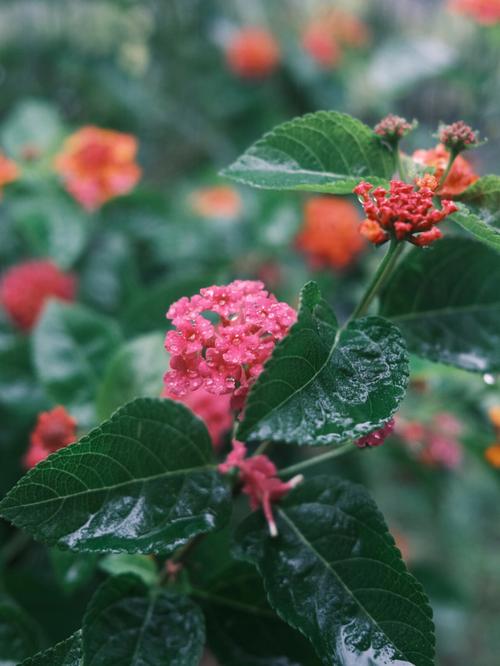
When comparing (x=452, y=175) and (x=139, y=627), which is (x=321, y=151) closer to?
(x=452, y=175)

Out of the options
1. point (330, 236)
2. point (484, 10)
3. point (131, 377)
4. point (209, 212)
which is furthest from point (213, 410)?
point (484, 10)

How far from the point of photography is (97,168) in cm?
116

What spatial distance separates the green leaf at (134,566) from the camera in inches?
25.7

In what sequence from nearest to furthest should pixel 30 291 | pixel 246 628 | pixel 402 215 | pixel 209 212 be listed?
pixel 402 215
pixel 246 628
pixel 30 291
pixel 209 212

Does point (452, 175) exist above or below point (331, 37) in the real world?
below

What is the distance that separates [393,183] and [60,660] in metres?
0.43

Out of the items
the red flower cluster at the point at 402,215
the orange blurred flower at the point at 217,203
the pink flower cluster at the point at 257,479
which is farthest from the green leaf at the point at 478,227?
the orange blurred flower at the point at 217,203

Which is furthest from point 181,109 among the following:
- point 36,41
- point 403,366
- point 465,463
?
point 403,366

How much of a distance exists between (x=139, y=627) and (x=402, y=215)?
0.38 meters

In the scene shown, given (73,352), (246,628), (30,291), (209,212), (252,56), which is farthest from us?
(252,56)

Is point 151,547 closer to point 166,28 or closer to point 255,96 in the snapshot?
point 255,96

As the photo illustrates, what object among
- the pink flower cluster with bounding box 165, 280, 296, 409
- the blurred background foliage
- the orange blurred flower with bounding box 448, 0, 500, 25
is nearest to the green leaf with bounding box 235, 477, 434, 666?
the pink flower cluster with bounding box 165, 280, 296, 409

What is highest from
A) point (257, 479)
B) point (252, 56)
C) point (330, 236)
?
point (252, 56)

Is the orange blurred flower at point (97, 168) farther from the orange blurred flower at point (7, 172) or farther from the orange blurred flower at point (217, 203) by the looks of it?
the orange blurred flower at point (217, 203)
